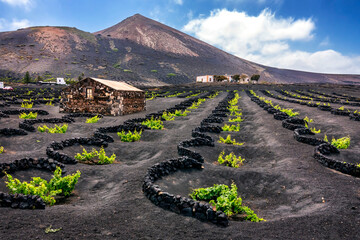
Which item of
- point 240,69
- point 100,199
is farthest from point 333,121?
point 240,69

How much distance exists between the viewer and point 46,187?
5598 mm

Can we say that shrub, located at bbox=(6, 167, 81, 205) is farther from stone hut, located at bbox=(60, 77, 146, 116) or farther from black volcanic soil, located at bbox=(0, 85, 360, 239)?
stone hut, located at bbox=(60, 77, 146, 116)

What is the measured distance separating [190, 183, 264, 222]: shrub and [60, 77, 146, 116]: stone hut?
16558 mm

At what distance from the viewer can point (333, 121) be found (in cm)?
1691

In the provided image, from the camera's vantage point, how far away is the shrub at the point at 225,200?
206 inches

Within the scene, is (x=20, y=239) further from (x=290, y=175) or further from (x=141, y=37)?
(x=141, y=37)

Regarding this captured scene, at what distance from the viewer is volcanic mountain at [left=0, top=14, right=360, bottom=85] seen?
88.0m

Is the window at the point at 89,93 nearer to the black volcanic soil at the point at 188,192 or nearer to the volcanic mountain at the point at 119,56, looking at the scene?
the black volcanic soil at the point at 188,192

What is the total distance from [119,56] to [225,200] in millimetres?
119929

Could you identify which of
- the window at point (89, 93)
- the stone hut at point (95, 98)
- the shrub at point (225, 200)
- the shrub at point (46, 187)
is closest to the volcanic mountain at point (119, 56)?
the stone hut at point (95, 98)

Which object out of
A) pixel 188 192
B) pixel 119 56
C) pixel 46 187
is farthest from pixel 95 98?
pixel 119 56

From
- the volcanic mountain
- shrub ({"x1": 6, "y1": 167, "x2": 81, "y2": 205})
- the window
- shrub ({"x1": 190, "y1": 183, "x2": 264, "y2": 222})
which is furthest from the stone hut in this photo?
the volcanic mountain

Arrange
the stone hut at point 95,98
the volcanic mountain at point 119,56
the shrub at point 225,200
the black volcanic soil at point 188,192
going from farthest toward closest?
the volcanic mountain at point 119,56, the stone hut at point 95,98, the shrub at point 225,200, the black volcanic soil at point 188,192

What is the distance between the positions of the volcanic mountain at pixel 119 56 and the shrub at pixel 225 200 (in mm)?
85067
